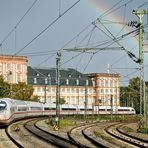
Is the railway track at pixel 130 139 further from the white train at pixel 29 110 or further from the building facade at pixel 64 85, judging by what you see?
the building facade at pixel 64 85

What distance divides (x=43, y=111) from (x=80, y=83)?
93.2 metres

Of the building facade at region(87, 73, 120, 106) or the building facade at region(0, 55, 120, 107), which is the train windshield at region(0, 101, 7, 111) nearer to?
the building facade at region(0, 55, 120, 107)

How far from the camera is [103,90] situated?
178m

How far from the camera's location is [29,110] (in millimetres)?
73188

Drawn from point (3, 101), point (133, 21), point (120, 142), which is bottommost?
point (120, 142)

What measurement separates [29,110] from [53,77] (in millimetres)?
102665

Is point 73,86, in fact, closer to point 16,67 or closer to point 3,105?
point 16,67

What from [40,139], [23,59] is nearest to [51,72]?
[23,59]

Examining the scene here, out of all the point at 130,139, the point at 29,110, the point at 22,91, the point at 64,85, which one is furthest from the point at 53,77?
the point at 130,139

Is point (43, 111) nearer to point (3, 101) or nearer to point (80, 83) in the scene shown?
point (3, 101)

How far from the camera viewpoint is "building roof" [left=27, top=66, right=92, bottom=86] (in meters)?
172

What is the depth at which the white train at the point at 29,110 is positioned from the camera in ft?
151

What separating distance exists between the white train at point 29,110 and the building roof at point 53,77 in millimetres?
48335

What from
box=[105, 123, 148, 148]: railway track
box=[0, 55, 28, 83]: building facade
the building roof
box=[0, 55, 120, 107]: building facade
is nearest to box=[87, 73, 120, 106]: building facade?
box=[0, 55, 120, 107]: building facade
